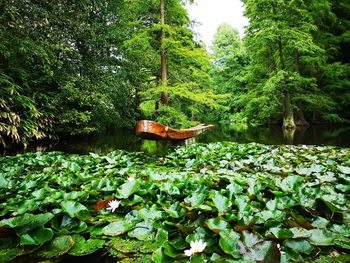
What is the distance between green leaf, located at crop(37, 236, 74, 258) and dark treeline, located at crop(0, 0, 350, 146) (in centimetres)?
491

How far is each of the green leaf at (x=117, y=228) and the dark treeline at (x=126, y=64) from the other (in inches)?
193

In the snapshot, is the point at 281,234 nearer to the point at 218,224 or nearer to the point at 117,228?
the point at 218,224

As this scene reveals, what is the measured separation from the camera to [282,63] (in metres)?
12.6

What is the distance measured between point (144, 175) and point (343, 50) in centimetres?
1784

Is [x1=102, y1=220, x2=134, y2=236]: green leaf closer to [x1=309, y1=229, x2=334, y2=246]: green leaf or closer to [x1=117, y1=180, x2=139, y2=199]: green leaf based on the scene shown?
[x1=117, y1=180, x2=139, y2=199]: green leaf

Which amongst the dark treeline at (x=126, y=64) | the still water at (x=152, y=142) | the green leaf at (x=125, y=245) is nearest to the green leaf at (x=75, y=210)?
the green leaf at (x=125, y=245)

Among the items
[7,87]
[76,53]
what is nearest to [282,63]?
[76,53]

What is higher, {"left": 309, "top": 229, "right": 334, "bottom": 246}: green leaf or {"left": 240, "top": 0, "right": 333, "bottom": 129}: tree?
{"left": 240, "top": 0, "right": 333, "bottom": 129}: tree

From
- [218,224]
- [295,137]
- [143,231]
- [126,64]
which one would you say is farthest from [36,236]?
[126,64]

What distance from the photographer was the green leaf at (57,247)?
1050 millimetres

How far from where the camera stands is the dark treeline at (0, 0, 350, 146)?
563 cm

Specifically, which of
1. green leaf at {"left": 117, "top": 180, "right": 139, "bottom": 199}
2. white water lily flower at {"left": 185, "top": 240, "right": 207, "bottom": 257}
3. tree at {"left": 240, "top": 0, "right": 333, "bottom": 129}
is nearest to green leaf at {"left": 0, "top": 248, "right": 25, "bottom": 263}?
green leaf at {"left": 117, "top": 180, "right": 139, "bottom": 199}

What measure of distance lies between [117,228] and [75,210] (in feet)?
0.88

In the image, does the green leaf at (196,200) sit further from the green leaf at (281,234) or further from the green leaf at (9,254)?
the green leaf at (9,254)
